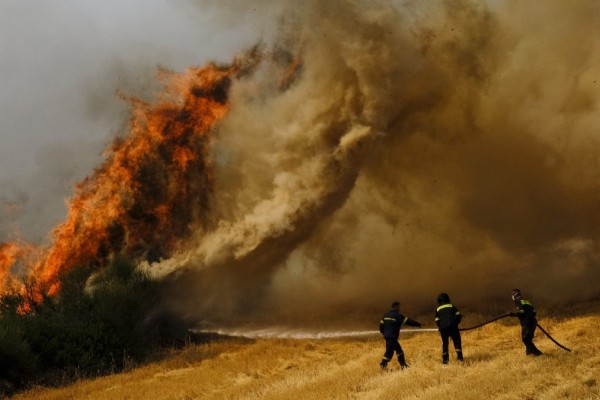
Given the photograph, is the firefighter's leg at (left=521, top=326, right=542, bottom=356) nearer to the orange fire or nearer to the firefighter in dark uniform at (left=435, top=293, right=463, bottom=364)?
the firefighter in dark uniform at (left=435, top=293, right=463, bottom=364)

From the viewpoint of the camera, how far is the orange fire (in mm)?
30234

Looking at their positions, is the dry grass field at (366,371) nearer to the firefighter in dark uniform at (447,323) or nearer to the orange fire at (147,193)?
the firefighter in dark uniform at (447,323)

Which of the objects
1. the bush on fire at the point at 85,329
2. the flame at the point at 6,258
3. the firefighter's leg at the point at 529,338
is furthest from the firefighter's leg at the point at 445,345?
the flame at the point at 6,258

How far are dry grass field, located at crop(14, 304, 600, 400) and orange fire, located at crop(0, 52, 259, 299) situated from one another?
9.44m

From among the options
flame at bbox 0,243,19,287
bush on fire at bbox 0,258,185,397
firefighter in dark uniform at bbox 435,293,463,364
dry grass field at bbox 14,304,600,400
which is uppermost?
flame at bbox 0,243,19,287

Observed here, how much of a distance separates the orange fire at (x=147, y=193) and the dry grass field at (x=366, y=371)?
944 cm

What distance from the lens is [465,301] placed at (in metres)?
27.4

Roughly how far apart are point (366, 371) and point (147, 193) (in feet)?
65.4

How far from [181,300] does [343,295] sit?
28.3ft

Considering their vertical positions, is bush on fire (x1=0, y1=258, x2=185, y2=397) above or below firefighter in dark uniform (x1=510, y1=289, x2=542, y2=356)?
above

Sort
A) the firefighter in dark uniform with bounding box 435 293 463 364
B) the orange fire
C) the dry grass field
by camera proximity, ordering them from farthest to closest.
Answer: the orange fire < the firefighter in dark uniform with bounding box 435 293 463 364 < the dry grass field

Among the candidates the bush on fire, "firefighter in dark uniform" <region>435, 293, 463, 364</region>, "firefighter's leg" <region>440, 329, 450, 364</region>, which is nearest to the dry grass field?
"firefighter's leg" <region>440, 329, 450, 364</region>

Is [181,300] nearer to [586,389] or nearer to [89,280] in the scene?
[89,280]

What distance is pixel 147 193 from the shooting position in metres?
31.8
